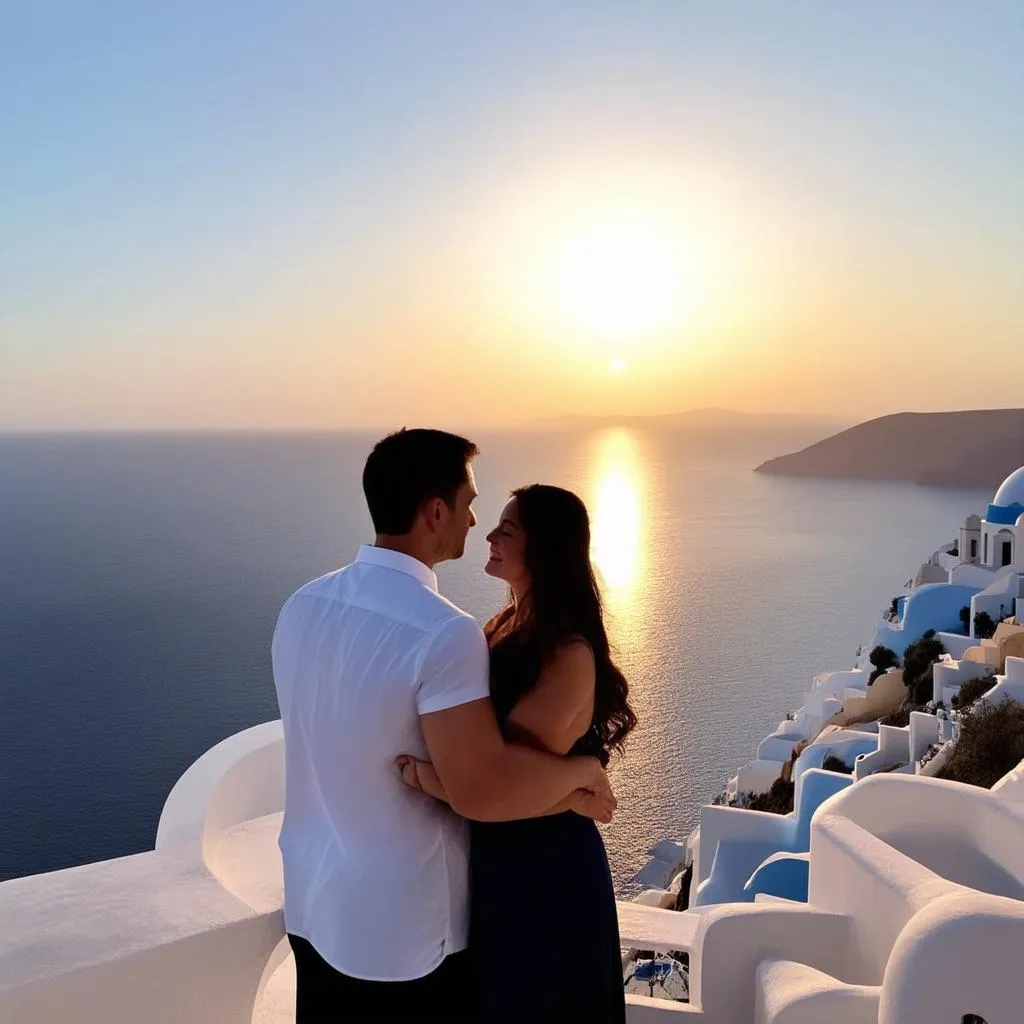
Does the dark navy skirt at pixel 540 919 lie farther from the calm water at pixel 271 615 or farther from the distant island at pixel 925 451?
the distant island at pixel 925 451

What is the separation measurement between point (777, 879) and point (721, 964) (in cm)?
444

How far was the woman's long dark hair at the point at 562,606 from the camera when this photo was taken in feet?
4.84

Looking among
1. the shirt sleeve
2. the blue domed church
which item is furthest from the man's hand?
the blue domed church

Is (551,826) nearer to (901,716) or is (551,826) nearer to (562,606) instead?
(562,606)

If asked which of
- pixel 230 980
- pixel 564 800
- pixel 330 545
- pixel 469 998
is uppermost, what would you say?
pixel 564 800

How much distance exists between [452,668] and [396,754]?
0.57ft

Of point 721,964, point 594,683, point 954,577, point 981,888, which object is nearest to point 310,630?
point 594,683

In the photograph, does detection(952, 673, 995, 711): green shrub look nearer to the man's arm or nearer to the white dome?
the white dome

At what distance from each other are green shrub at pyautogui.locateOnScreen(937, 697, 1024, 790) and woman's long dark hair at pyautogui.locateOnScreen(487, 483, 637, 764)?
24.0ft

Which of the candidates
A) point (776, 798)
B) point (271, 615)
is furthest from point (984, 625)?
point (271, 615)

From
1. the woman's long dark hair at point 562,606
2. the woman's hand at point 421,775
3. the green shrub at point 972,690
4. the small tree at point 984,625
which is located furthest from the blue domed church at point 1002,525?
the woman's hand at point 421,775

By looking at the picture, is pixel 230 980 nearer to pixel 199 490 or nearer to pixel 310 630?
pixel 310 630

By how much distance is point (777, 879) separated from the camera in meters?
7.07

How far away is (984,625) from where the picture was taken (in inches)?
680
